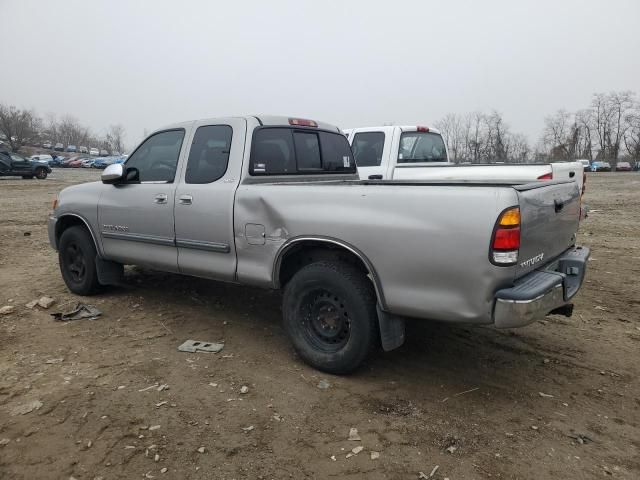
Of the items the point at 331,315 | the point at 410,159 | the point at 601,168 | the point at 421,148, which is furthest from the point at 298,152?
the point at 601,168

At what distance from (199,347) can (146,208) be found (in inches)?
58.7

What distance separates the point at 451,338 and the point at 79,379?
312 cm

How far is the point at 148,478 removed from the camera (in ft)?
8.46

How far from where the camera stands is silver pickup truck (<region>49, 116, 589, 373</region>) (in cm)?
294

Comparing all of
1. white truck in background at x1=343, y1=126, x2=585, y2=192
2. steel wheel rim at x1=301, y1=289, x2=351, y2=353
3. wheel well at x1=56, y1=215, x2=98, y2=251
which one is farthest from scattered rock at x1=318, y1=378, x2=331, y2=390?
white truck in background at x1=343, y1=126, x2=585, y2=192

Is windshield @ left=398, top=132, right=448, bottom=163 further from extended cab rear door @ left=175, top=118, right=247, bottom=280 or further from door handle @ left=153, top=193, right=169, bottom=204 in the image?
door handle @ left=153, top=193, right=169, bottom=204

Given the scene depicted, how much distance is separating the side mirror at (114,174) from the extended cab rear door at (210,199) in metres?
0.77

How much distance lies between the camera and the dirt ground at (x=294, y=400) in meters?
2.71

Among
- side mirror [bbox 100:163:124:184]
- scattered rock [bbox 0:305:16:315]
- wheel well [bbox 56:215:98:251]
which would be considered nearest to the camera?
side mirror [bbox 100:163:124:184]

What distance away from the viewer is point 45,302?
5266mm

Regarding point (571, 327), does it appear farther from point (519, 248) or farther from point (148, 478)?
point (148, 478)

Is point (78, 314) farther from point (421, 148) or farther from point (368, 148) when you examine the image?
point (421, 148)

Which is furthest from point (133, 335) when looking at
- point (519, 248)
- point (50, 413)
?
point (519, 248)

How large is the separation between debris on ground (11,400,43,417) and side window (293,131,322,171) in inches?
112
